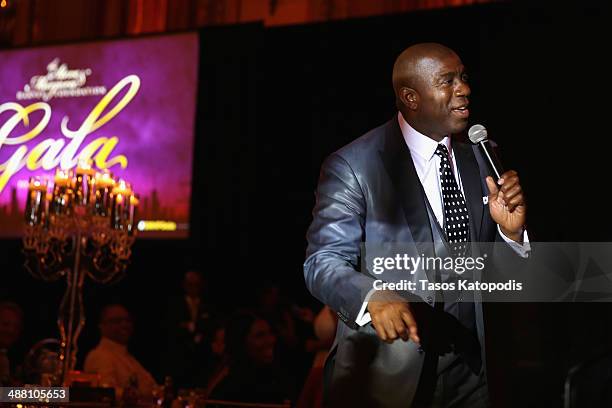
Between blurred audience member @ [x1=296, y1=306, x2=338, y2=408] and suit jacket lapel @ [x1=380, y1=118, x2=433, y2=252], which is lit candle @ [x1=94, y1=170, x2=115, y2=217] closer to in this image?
blurred audience member @ [x1=296, y1=306, x2=338, y2=408]

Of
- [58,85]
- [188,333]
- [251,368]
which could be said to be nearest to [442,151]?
[251,368]

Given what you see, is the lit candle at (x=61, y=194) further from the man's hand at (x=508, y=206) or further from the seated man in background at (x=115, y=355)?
the man's hand at (x=508, y=206)

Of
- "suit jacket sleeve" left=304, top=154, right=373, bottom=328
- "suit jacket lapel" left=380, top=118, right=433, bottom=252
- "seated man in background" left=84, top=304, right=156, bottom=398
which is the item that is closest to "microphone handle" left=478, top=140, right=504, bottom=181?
"suit jacket lapel" left=380, top=118, right=433, bottom=252

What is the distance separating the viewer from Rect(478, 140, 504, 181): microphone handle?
1661 millimetres

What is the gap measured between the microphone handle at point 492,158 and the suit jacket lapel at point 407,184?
0.16 m

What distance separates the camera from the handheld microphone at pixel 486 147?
1667 millimetres

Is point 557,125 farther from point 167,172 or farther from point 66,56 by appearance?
point 66,56

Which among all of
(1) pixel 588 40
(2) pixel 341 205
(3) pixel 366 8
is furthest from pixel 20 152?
(2) pixel 341 205

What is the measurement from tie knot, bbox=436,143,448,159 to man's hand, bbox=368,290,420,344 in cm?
47

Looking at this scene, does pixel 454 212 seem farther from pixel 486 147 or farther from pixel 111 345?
pixel 111 345

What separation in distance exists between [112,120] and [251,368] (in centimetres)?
382

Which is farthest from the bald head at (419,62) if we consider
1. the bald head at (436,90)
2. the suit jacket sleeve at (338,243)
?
the suit jacket sleeve at (338,243)

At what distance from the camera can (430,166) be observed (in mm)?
1765

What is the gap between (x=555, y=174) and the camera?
5688 mm
